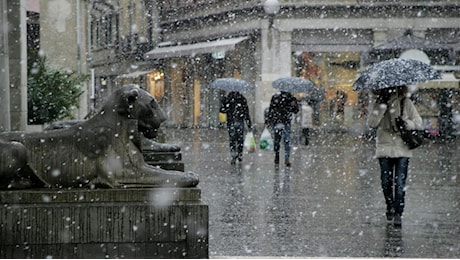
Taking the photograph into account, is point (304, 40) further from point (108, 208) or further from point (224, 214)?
point (108, 208)

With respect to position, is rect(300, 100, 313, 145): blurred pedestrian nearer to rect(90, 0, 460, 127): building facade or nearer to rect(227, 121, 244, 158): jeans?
rect(227, 121, 244, 158): jeans

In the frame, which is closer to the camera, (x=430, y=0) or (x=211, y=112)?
(x=430, y=0)

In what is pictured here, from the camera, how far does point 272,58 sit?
134 ft

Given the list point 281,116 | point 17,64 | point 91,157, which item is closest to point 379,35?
point 281,116

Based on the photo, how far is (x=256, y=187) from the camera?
1353cm

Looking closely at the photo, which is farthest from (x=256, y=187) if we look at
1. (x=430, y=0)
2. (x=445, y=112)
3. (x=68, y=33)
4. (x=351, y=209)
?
(x=430, y=0)

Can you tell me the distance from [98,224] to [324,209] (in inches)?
228

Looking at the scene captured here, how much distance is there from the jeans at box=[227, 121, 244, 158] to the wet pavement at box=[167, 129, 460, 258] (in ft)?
1.01

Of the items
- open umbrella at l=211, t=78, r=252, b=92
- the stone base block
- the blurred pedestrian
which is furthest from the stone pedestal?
the blurred pedestrian

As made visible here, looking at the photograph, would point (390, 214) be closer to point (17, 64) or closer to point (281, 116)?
point (17, 64)

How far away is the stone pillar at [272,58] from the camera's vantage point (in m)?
40.7

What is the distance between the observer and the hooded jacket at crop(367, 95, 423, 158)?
31.3 feet

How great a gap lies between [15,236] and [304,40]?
36.6m

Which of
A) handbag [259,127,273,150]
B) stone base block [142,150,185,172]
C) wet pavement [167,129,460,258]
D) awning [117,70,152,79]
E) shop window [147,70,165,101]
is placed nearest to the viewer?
stone base block [142,150,185,172]
